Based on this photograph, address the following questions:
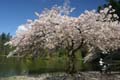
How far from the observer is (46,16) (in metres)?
25.9

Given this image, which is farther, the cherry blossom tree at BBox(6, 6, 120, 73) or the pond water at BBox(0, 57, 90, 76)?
the pond water at BBox(0, 57, 90, 76)

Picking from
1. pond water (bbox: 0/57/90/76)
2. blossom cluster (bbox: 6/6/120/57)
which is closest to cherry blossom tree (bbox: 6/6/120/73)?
blossom cluster (bbox: 6/6/120/57)

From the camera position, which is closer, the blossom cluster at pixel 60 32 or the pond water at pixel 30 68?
the blossom cluster at pixel 60 32

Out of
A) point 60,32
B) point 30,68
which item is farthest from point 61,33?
point 30,68

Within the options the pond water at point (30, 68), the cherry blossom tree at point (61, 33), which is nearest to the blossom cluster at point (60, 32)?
the cherry blossom tree at point (61, 33)

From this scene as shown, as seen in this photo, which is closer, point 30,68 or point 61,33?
point 61,33

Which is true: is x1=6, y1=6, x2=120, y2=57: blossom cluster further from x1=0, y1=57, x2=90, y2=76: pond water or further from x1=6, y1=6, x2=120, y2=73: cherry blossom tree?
x1=0, y1=57, x2=90, y2=76: pond water

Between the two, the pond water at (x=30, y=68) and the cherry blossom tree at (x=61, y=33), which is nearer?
the cherry blossom tree at (x=61, y=33)

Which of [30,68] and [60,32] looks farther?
[30,68]

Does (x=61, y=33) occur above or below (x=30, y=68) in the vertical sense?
above

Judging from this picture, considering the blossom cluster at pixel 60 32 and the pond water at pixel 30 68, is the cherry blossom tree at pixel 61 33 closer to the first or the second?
the blossom cluster at pixel 60 32

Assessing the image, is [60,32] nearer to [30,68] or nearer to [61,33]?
[61,33]

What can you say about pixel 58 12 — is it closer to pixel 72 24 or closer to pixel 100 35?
pixel 72 24

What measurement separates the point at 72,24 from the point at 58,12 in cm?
242
